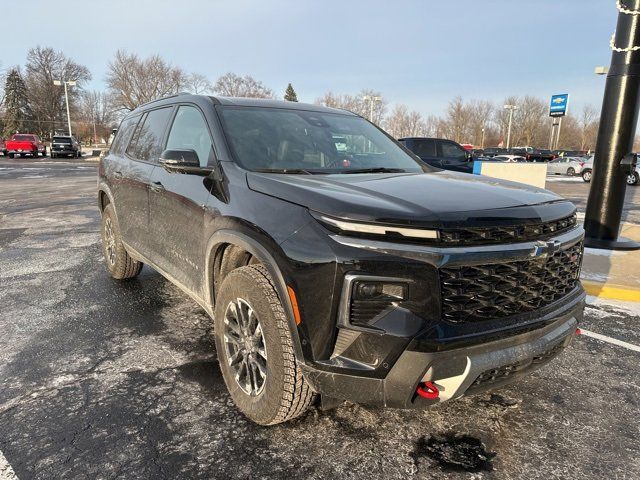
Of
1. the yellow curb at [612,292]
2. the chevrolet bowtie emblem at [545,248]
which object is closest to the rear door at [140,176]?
the chevrolet bowtie emblem at [545,248]

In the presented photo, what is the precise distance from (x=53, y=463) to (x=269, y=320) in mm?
1239

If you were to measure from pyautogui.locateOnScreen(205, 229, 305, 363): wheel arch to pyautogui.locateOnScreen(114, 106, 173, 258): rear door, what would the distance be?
3.98 feet

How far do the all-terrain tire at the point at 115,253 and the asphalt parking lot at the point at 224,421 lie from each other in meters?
0.96

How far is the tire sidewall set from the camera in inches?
90.8

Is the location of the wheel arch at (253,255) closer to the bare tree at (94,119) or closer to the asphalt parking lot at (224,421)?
the asphalt parking lot at (224,421)

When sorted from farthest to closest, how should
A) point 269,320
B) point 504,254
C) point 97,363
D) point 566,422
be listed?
point 97,363, point 566,422, point 269,320, point 504,254

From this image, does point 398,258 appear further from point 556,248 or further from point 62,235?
point 62,235

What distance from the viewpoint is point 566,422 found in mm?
2688

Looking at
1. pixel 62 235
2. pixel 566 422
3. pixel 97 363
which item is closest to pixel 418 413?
pixel 566 422

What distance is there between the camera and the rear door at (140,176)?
4027 millimetres

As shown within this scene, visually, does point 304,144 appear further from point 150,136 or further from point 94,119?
point 94,119

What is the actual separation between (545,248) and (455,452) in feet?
3.72

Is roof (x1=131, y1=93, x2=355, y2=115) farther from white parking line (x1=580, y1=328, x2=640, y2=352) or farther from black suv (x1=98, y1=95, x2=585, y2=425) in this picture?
white parking line (x1=580, y1=328, x2=640, y2=352)

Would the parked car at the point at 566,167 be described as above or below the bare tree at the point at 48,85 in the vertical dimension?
below
